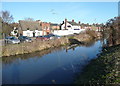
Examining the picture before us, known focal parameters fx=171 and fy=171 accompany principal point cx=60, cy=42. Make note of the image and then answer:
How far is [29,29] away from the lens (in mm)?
58281

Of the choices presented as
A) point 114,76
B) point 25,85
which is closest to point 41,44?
point 25,85

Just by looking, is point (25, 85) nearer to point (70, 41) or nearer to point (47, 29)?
point (70, 41)

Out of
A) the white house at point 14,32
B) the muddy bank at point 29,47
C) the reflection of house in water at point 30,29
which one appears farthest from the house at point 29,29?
the muddy bank at point 29,47

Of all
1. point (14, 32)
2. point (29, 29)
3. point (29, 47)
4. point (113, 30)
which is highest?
point (29, 29)

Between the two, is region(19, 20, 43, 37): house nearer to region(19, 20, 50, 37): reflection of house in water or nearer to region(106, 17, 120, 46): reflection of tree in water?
region(19, 20, 50, 37): reflection of house in water

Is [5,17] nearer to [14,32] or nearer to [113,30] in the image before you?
[14,32]

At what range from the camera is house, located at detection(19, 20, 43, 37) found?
57.2 meters

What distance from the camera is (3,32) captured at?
152 ft

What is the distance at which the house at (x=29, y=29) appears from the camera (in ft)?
188

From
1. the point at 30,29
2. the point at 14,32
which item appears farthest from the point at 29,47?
the point at 14,32

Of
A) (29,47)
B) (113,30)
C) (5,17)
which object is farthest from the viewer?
(5,17)

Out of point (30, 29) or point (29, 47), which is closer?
point (29, 47)

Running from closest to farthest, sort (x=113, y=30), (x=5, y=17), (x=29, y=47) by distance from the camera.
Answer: (x=113, y=30)
(x=29, y=47)
(x=5, y=17)

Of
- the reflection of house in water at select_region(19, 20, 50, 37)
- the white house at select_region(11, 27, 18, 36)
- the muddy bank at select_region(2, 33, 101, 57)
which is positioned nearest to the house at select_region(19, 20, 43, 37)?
the reflection of house in water at select_region(19, 20, 50, 37)
